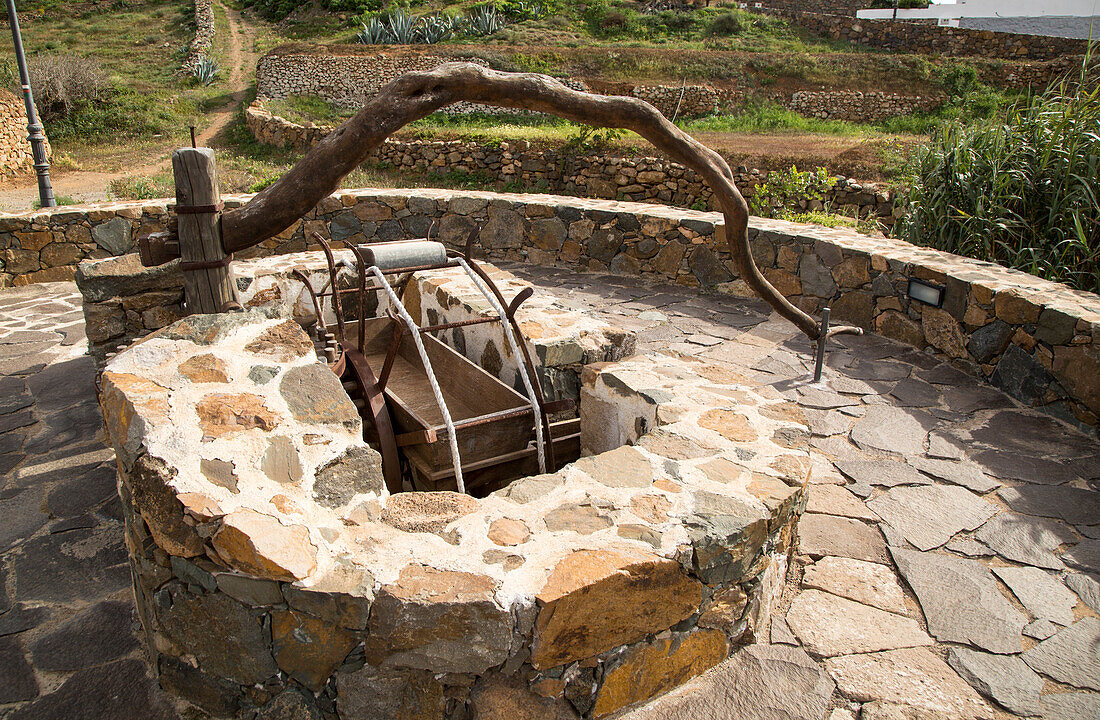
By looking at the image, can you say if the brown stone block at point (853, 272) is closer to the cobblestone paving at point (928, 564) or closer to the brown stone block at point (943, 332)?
the brown stone block at point (943, 332)

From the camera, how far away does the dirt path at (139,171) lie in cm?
1099

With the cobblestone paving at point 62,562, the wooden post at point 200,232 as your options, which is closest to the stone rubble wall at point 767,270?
the cobblestone paving at point 62,562

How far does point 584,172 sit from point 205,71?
1370 centimetres

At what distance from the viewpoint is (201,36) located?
22.8 m

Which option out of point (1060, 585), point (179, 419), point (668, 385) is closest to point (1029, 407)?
point (1060, 585)

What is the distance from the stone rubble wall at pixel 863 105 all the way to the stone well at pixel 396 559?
17.4 m

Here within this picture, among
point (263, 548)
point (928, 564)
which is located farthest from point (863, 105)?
point (263, 548)

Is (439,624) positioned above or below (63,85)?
below

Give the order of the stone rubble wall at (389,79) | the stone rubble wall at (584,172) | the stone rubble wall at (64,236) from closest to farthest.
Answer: the stone rubble wall at (64,236)
the stone rubble wall at (584,172)
the stone rubble wall at (389,79)

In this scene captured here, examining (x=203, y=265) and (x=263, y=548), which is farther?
(x=203, y=265)

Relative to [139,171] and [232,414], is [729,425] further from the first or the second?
[139,171]

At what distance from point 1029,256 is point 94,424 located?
20.1ft

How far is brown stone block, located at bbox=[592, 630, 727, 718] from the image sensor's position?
208 centimetres

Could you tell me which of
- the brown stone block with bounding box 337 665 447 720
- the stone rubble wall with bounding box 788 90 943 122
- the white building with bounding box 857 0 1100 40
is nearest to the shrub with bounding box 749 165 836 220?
the brown stone block with bounding box 337 665 447 720
